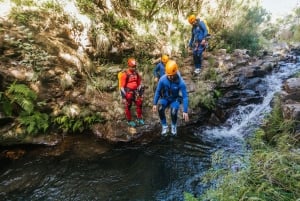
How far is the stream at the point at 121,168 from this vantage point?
18.5 ft

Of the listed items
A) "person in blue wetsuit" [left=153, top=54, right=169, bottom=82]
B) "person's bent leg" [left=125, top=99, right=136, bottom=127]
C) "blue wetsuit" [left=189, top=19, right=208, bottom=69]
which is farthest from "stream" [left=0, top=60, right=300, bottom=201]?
"blue wetsuit" [left=189, top=19, right=208, bottom=69]

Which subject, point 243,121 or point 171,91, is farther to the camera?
point 243,121

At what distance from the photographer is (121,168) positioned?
6535 mm

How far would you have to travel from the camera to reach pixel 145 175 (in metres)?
6.23

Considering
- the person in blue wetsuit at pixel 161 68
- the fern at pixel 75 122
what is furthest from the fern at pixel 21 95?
the person in blue wetsuit at pixel 161 68

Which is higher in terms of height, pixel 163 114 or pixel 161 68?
pixel 161 68

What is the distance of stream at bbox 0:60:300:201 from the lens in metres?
5.64

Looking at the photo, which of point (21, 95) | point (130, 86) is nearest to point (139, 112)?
point (130, 86)

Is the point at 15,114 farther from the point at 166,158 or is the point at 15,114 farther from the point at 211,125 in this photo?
the point at 211,125

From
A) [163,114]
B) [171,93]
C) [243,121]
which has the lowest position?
[243,121]

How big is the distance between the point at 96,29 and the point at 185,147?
5086 millimetres

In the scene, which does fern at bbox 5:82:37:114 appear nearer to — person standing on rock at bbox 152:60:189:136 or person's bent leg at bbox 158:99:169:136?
person standing on rock at bbox 152:60:189:136

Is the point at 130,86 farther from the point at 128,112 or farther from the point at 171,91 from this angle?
the point at 171,91

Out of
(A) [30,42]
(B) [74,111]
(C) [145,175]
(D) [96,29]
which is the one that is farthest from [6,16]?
(C) [145,175]
